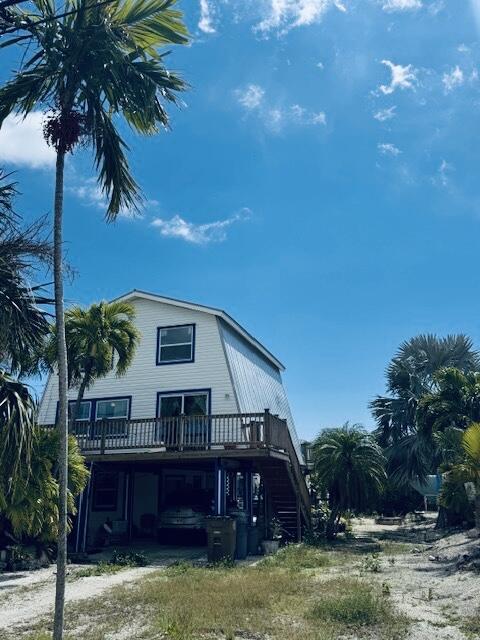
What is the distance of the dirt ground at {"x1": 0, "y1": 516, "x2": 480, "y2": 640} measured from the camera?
26.4 feet

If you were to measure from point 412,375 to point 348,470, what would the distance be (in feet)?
41.3

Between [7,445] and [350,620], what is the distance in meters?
5.10

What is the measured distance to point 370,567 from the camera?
12867mm

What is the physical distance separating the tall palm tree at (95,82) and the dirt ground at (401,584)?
4723 mm

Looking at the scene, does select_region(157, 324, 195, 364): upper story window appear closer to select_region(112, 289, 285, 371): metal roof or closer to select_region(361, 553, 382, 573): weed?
select_region(112, 289, 285, 371): metal roof

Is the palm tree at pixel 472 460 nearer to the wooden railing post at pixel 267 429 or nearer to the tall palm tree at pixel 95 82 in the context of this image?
the wooden railing post at pixel 267 429

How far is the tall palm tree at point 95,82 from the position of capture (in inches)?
265

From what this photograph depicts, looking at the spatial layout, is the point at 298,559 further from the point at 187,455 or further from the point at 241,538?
the point at 187,455

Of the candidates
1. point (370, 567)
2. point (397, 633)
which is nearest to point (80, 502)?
point (370, 567)

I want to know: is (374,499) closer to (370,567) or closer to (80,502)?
(370,567)

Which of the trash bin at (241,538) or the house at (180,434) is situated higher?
the house at (180,434)

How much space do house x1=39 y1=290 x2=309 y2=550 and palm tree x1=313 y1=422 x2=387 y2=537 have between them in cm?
92

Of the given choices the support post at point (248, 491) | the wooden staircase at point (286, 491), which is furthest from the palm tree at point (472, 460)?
the support post at point (248, 491)

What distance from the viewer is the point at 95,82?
6.93 meters
